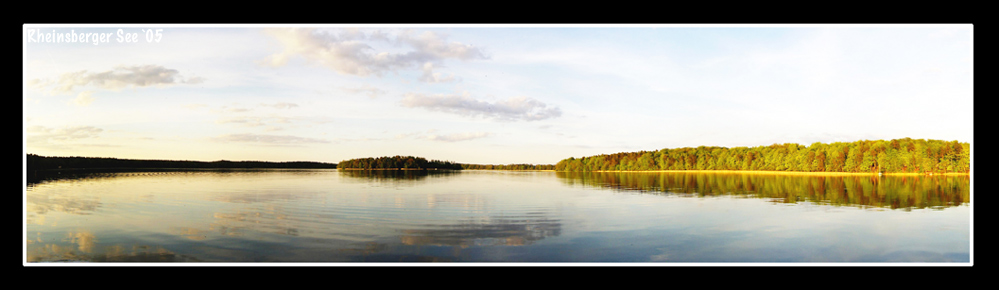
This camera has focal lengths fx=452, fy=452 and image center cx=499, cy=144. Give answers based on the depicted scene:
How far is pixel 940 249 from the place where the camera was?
61.7 feet

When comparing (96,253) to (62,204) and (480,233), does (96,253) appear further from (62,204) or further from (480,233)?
(62,204)

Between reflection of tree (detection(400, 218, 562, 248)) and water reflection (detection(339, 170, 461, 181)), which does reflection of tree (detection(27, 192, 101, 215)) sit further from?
water reflection (detection(339, 170, 461, 181))

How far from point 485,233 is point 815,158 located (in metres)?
151

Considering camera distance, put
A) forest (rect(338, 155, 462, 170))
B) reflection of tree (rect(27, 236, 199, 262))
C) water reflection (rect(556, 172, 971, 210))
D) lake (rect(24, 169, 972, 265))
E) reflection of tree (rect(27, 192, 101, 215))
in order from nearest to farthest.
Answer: reflection of tree (rect(27, 236, 199, 262)) < lake (rect(24, 169, 972, 265)) < reflection of tree (rect(27, 192, 101, 215)) < water reflection (rect(556, 172, 971, 210)) < forest (rect(338, 155, 462, 170))

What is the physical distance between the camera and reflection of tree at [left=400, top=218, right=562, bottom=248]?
58.4ft

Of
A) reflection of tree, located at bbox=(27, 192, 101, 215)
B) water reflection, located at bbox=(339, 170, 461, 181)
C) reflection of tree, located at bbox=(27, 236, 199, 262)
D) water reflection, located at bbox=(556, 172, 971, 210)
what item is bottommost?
water reflection, located at bbox=(339, 170, 461, 181)

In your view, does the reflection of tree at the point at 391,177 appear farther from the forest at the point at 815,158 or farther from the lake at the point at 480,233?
the forest at the point at 815,158

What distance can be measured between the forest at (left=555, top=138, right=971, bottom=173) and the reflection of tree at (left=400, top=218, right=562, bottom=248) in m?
42.5

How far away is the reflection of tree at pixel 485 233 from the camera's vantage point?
17812 millimetres

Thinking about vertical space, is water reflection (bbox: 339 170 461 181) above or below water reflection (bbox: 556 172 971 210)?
below

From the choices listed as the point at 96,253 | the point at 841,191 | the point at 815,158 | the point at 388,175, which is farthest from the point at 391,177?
the point at 815,158

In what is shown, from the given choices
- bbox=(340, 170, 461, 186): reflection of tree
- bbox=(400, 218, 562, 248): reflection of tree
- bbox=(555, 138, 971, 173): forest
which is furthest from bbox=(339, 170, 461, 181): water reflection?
bbox=(555, 138, 971, 173): forest

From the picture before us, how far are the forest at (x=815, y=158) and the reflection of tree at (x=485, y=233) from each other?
42.5m

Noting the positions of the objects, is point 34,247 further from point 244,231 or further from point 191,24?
point 191,24
